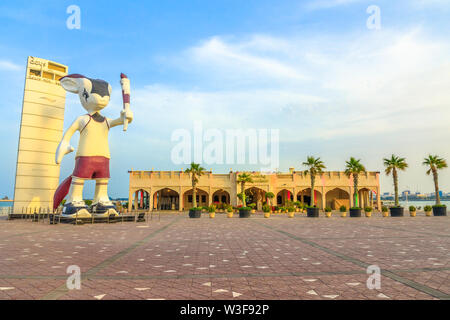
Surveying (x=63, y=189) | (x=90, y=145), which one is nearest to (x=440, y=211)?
(x=90, y=145)

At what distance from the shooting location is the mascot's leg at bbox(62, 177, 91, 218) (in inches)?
714

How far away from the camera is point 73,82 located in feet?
61.7

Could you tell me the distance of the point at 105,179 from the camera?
63.4 ft

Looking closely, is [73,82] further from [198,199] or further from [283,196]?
[283,196]

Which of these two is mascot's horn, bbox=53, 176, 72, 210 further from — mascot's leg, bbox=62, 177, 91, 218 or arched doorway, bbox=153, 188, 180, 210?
arched doorway, bbox=153, 188, 180, 210

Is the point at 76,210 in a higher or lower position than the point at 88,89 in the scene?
lower

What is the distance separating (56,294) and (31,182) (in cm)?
2145

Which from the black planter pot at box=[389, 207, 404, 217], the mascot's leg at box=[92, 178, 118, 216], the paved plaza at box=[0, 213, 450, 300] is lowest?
the paved plaza at box=[0, 213, 450, 300]

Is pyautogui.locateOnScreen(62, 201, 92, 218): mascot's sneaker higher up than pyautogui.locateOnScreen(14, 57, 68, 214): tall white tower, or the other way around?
pyautogui.locateOnScreen(14, 57, 68, 214): tall white tower

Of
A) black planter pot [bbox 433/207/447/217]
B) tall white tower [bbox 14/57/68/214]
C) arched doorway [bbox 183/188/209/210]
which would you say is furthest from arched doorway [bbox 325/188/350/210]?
tall white tower [bbox 14/57/68/214]

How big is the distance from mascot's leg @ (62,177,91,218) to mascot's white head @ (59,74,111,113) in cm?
494

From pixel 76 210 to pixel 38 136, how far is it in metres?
8.06
